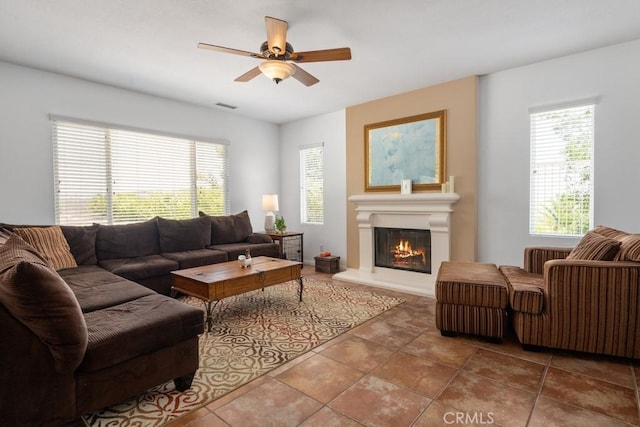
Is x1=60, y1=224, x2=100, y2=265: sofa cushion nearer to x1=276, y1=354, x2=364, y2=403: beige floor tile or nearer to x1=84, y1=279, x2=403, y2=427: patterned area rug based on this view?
x1=84, y1=279, x2=403, y2=427: patterned area rug

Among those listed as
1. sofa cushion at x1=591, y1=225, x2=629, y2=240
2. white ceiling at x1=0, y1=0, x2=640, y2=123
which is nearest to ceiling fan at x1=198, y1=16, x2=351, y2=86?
white ceiling at x1=0, y1=0, x2=640, y2=123

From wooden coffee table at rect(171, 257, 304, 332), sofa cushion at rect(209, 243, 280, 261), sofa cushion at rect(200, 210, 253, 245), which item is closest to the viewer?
wooden coffee table at rect(171, 257, 304, 332)

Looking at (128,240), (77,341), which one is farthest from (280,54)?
(128,240)

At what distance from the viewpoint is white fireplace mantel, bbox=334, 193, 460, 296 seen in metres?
4.22

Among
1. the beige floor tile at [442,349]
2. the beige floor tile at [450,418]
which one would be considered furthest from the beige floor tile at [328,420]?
the beige floor tile at [442,349]

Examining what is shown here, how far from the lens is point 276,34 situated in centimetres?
253

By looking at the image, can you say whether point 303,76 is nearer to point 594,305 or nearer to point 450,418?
point 450,418

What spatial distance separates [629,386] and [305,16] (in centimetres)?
354

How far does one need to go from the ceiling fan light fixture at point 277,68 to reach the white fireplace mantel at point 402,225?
2453mm

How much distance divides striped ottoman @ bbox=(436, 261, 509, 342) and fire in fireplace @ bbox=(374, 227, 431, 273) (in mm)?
1679

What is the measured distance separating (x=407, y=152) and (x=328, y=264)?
2.20m

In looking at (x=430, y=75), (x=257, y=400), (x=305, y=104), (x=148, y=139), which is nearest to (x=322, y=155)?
(x=305, y=104)

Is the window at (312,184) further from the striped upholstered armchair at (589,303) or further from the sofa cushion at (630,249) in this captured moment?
the sofa cushion at (630,249)

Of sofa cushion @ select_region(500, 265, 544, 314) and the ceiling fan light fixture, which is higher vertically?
the ceiling fan light fixture
